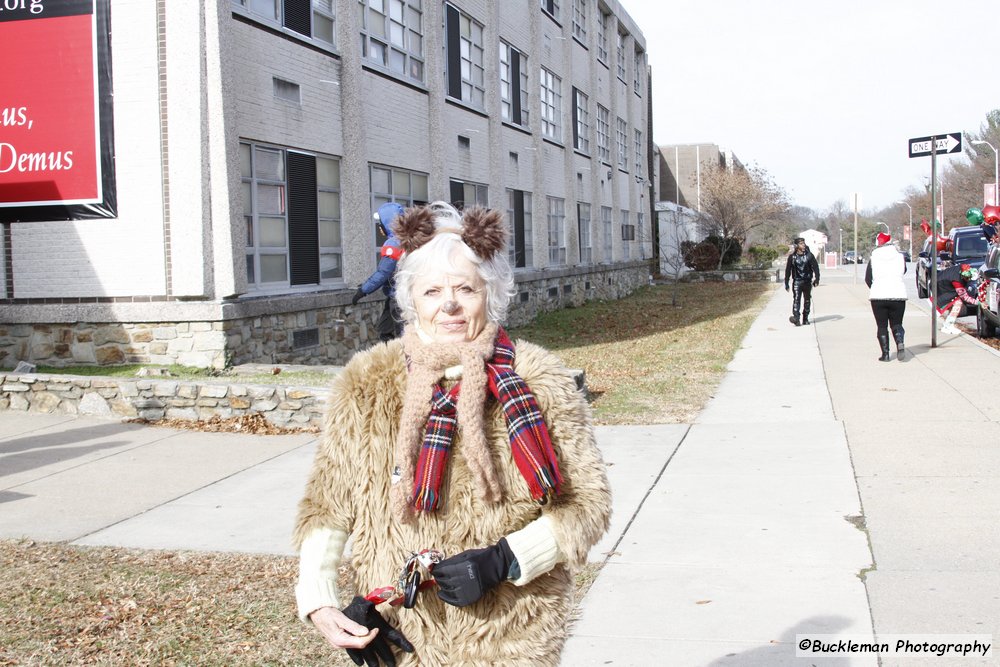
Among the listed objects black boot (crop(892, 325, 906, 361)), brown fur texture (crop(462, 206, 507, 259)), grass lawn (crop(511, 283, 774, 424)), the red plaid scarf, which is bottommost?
grass lawn (crop(511, 283, 774, 424))

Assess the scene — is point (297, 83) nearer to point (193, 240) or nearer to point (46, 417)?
point (193, 240)

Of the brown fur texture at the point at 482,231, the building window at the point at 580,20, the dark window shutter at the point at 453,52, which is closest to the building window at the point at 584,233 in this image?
the building window at the point at 580,20

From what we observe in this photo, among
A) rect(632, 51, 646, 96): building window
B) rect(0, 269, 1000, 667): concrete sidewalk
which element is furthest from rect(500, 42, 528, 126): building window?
rect(632, 51, 646, 96): building window

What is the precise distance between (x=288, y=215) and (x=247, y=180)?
3.19 ft

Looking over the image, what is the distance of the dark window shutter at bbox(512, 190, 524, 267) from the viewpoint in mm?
23781

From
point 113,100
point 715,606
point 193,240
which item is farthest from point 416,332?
point 113,100

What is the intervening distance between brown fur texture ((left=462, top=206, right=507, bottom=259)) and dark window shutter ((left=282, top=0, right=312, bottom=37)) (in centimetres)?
1172

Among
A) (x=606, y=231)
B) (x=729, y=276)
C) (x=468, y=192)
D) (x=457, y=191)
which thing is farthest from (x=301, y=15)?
(x=729, y=276)

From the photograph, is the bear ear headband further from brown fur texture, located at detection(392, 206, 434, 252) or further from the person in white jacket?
the person in white jacket

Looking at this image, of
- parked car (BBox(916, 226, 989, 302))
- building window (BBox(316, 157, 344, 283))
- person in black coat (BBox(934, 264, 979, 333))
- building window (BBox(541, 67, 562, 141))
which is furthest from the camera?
building window (BBox(541, 67, 562, 141))

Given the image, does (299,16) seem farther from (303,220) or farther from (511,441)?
(511,441)

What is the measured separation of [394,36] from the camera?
1691cm

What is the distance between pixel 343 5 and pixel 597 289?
58.7ft

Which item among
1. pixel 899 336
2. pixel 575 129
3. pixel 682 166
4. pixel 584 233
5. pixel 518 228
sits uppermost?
pixel 682 166
